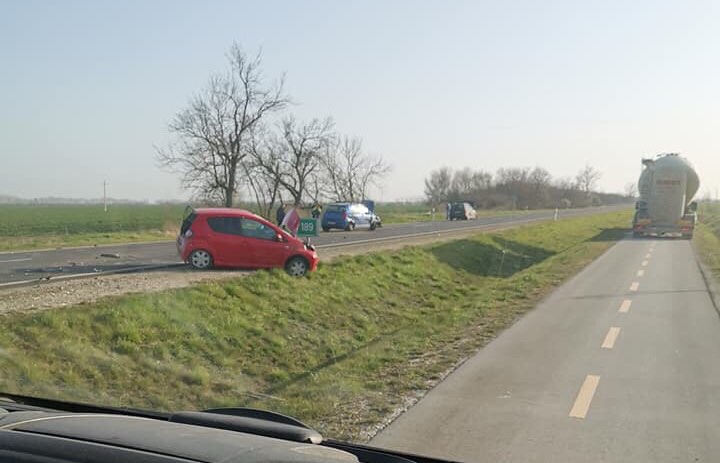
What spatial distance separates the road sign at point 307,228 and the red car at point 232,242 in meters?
1.65

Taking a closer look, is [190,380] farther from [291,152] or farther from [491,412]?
[291,152]

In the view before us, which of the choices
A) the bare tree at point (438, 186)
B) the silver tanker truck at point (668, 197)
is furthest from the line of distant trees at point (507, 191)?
the silver tanker truck at point (668, 197)

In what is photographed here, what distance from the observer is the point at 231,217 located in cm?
1608

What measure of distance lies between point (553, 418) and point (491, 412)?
593mm

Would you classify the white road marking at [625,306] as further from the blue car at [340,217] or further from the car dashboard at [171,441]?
the blue car at [340,217]

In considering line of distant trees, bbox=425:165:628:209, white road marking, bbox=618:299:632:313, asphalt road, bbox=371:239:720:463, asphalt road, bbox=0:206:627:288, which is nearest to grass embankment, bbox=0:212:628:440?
asphalt road, bbox=371:239:720:463

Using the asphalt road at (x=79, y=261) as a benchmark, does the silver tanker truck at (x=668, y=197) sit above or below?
above

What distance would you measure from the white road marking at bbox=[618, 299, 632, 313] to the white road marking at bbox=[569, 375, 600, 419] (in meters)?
5.90

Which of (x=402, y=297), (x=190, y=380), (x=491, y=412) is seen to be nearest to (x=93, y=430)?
(x=491, y=412)

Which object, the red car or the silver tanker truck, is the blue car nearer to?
the silver tanker truck

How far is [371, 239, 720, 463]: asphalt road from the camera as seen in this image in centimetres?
562

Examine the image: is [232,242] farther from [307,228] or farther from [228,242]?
[307,228]

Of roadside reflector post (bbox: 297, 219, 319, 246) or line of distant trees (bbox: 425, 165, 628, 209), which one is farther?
line of distant trees (bbox: 425, 165, 628, 209)

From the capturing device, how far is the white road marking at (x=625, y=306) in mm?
13580
